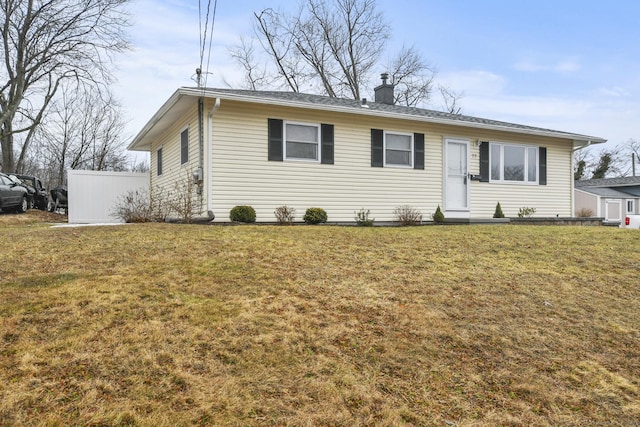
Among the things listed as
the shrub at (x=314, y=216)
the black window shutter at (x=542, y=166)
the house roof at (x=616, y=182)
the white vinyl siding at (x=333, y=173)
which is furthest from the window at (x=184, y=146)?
the house roof at (x=616, y=182)

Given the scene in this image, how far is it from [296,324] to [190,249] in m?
2.78

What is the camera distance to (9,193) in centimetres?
1372

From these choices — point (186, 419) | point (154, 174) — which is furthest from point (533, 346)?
point (154, 174)

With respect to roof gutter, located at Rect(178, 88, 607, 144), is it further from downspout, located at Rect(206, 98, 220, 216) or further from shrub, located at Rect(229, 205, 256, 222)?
shrub, located at Rect(229, 205, 256, 222)

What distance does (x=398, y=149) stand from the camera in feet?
39.1

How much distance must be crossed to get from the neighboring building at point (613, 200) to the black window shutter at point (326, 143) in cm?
1917

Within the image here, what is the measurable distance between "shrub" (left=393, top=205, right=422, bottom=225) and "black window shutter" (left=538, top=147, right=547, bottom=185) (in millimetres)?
4771

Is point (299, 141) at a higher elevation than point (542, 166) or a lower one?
higher

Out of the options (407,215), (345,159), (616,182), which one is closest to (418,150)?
(407,215)

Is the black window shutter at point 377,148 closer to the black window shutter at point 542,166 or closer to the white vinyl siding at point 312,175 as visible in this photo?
the white vinyl siding at point 312,175

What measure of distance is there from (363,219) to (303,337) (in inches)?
301

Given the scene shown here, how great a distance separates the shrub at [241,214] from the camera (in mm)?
9797

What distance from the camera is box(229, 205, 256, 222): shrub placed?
9797 mm

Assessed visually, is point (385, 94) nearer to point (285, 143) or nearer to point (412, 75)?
point (285, 143)
